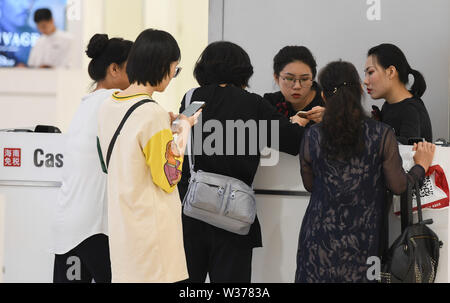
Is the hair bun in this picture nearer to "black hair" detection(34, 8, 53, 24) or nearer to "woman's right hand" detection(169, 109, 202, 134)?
"woman's right hand" detection(169, 109, 202, 134)

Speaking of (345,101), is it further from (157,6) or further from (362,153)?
(157,6)

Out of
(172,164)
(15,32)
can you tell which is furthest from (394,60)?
(15,32)

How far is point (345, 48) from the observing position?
460cm

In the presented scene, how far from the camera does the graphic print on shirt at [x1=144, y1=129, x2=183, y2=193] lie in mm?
2139

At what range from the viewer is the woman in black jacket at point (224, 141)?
256 cm

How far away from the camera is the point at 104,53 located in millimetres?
2680

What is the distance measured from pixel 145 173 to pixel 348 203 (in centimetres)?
77

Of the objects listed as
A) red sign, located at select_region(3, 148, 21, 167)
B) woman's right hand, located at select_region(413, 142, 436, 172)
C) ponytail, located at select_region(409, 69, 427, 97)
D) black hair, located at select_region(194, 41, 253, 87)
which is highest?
black hair, located at select_region(194, 41, 253, 87)

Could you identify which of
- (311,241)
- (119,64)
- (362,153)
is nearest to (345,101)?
(362,153)

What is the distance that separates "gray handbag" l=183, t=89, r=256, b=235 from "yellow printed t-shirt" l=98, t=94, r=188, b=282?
0.31m

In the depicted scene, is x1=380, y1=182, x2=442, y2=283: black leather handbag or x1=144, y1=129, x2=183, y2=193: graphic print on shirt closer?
x1=144, y1=129, x2=183, y2=193: graphic print on shirt

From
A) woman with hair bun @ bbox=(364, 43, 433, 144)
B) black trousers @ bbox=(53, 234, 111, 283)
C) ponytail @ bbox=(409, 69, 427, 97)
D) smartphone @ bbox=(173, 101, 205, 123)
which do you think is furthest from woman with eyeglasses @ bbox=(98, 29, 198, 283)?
ponytail @ bbox=(409, 69, 427, 97)

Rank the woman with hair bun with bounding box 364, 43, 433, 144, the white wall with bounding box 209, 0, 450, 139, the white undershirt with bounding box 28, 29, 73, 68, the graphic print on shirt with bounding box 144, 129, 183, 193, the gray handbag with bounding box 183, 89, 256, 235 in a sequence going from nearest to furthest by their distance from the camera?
the graphic print on shirt with bounding box 144, 129, 183, 193 < the gray handbag with bounding box 183, 89, 256, 235 < the woman with hair bun with bounding box 364, 43, 433, 144 < the white wall with bounding box 209, 0, 450, 139 < the white undershirt with bounding box 28, 29, 73, 68
